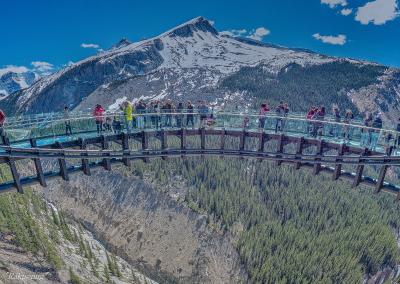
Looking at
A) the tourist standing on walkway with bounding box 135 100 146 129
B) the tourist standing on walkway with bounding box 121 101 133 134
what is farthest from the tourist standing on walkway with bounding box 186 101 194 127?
the tourist standing on walkway with bounding box 121 101 133 134

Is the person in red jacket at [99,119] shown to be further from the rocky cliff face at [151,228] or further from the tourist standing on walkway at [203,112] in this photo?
the rocky cliff face at [151,228]

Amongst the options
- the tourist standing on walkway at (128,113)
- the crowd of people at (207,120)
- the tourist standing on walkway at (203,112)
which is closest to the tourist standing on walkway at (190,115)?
the crowd of people at (207,120)

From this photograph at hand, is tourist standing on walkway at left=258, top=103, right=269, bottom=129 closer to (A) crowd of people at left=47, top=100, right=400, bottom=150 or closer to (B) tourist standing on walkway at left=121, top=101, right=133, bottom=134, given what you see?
(A) crowd of people at left=47, top=100, right=400, bottom=150

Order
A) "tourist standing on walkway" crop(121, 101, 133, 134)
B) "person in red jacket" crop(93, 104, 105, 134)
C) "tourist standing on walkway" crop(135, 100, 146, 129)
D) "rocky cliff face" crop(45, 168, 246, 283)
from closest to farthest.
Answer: "tourist standing on walkway" crop(121, 101, 133, 134) → "person in red jacket" crop(93, 104, 105, 134) → "tourist standing on walkway" crop(135, 100, 146, 129) → "rocky cliff face" crop(45, 168, 246, 283)

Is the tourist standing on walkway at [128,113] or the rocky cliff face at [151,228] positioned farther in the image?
the rocky cliff face at [151,228]

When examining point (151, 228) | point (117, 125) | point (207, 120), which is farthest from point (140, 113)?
point (151, 228)

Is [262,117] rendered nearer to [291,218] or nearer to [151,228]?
[151,228]
